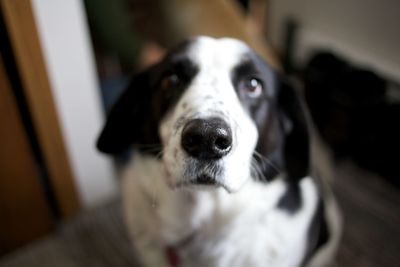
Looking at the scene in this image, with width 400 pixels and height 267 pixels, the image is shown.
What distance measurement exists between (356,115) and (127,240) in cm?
99

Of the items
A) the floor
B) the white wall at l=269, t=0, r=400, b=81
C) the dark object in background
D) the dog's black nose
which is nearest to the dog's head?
the dog's black nose

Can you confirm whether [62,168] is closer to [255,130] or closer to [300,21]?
[255,130]

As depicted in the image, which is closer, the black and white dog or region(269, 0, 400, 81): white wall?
the black and white dog

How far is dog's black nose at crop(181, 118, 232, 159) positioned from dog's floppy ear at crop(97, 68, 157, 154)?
264 millimetres

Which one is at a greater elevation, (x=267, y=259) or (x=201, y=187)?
(x=201, y=187)

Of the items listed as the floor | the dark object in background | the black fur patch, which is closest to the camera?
the black fur patch

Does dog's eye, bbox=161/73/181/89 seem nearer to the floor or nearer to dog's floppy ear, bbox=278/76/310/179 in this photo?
dog's floppy ear, bbox=278/76/310/179

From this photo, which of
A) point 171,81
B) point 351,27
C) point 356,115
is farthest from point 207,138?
point 351,27

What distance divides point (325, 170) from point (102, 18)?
3.72 ft

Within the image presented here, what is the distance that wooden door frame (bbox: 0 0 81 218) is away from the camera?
1.01 meters

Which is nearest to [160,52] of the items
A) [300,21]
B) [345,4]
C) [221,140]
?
[300,21]

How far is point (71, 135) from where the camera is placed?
1.29 m

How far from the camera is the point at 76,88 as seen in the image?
1220mm

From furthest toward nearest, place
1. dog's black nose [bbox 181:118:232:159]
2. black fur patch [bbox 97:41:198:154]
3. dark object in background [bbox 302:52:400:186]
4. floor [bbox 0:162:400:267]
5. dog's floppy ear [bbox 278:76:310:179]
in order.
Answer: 1. dark object in background [bbox 302:52:400:186]
2. floor [bbox 0:162:400:267]
3. dog's floppy ear [bbox 278:76:310:179]
4. black fur patch [bbox 97:41:198:154]
5. dog's black nose [bbox 181:118:232:159]
